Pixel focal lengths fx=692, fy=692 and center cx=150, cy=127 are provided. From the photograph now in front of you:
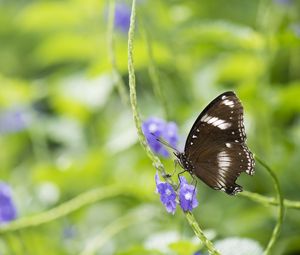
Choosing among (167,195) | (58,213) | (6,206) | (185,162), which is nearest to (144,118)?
(58,213)

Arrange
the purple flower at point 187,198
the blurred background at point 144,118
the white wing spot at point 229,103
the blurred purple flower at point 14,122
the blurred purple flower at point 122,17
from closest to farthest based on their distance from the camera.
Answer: the purple flower at point 187,198 < the white wing spot at point 229,103 < the blurred background at point 144,118 < the blurred purple flower at point 122,17 < the blurred purple flower at point 14,122

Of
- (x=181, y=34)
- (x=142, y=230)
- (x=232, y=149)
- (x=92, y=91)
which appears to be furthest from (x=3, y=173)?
(x=232, y=149)

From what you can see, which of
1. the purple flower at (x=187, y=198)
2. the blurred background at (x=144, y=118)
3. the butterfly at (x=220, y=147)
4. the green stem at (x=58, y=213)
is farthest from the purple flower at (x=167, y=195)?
the green stem at (x=58, y=213)

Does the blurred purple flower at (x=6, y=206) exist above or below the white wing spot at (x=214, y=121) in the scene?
below

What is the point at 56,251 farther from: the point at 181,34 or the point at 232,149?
the point at 232,149

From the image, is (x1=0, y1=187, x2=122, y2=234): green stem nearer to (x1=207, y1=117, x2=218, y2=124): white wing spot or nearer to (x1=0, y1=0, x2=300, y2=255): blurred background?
(x1=0, y1=0, x2=300, y2=255): blurred background

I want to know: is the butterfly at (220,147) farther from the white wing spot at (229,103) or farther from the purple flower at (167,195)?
the purple flower at (167,195)

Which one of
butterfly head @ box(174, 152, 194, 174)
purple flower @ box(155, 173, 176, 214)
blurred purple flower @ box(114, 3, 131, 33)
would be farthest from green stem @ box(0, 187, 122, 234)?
blurred purple flower @ box(114, 3, 131, 33)
